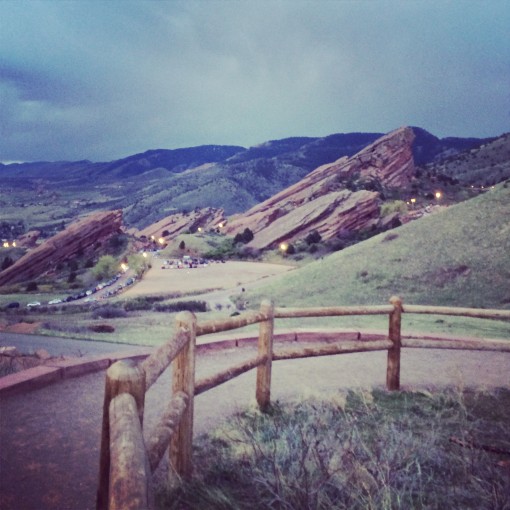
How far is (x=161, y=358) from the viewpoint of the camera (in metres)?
2.46

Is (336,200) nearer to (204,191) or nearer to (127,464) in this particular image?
(127,464)

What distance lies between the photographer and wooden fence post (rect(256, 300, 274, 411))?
4598 millimetres

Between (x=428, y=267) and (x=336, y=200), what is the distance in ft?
103

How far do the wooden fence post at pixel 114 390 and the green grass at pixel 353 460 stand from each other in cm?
117

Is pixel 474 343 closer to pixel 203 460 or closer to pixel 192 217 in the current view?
pixel 203 460

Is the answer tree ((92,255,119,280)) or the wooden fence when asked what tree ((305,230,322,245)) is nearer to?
tree ((92,255,119,280))

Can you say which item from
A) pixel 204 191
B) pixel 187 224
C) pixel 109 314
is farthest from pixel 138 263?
pixel 204 191

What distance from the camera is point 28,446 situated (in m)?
3.82

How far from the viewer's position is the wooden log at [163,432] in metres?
2.11

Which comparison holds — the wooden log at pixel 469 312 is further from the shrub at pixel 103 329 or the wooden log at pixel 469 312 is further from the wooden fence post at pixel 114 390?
the shrub at pixel 103 329

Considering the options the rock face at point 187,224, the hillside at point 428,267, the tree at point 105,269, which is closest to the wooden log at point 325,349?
the hillside at point 428,267

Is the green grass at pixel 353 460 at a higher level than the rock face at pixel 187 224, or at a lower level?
lower

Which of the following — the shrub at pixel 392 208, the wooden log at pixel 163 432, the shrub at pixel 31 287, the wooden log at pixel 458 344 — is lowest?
the shrub at pixel 31 287

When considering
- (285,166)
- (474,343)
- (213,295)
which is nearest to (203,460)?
(474,343)
